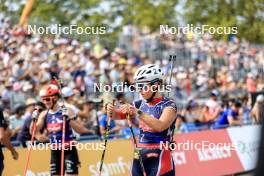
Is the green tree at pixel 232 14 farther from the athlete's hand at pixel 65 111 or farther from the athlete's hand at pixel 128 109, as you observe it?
the athlete's hand at pixel 128 109

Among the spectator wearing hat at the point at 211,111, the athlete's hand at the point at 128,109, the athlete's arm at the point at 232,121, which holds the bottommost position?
the athlete's arm at the point at 232,121

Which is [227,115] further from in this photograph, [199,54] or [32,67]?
[199,54]

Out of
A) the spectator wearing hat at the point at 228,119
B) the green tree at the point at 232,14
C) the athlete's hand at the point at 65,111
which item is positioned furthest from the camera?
the green tree at the point at 232,14

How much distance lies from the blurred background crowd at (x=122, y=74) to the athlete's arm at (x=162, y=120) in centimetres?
324

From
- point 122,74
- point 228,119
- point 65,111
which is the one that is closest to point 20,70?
point 122,74

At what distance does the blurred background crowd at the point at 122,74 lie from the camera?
13328 mm

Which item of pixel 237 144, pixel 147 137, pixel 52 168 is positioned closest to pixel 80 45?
pixel 237 144

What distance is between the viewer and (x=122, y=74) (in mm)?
16984

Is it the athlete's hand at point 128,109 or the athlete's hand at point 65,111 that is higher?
the athlete's hand at point 128,109

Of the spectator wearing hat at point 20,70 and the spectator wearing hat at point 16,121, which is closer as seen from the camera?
the spectator wearing hat at point 16,121

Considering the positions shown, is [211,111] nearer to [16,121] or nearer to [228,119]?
[228,119]

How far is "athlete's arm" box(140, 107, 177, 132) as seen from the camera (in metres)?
5.89

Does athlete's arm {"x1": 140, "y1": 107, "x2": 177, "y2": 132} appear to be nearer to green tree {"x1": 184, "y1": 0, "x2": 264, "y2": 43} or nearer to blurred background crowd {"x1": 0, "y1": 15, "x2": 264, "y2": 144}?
blurred background crowd {"x1": 0, "y1": 15, "x2": 264, "y2": 144}

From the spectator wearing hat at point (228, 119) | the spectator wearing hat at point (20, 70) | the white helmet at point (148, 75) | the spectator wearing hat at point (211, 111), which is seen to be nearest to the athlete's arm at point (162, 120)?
the white helmet at point (148, 75)
